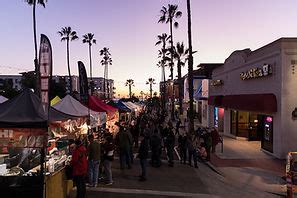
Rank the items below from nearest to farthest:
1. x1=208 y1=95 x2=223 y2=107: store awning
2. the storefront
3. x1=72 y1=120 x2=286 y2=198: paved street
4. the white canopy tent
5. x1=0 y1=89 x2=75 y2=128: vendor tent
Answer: x1=0 y1=89 x2=75 y2=128: vendor tent → x1=72 y1=120 x2=286 y2=198: paved street → the white canopy tent → the storefront → x1=208 y1=95 x2=223 y2=107: store awning

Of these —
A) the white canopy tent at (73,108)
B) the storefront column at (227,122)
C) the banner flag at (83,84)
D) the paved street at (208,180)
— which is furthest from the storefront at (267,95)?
the banner flag at (83,84)

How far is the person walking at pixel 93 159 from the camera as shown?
33.9 ft

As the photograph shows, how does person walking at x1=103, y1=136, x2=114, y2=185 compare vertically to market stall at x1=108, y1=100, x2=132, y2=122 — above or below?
below

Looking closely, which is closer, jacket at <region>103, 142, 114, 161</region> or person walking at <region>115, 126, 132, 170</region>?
jacket at <region>103, 142, 114, 161</region>

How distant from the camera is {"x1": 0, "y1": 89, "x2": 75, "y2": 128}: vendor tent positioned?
8258 millimetres

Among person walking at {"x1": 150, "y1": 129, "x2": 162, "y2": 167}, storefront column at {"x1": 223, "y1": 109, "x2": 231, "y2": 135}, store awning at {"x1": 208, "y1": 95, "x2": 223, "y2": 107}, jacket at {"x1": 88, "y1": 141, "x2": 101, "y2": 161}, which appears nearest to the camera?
jacket at {"x1": 88, "y1": 141, "x2": 101, "y2": 161}

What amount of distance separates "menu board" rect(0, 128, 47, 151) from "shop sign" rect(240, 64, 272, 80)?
15096 mm

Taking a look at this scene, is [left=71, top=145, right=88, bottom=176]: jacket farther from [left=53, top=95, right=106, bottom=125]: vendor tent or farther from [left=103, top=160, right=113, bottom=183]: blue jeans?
[left=53, top=95, right=106, bottom=125]: vendor tent

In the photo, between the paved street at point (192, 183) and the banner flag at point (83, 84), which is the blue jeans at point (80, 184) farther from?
the banner flag at point (83, 84)

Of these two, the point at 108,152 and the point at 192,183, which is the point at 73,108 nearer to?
the point at 108,152

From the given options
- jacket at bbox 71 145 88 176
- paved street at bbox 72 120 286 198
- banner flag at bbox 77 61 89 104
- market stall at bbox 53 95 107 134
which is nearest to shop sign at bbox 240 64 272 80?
paved street at bbox 72 120 286 198

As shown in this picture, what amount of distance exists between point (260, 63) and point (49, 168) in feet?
55.4

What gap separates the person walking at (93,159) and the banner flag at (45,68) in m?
2.08

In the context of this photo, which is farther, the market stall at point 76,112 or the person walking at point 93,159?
the market stall at point 76,112
